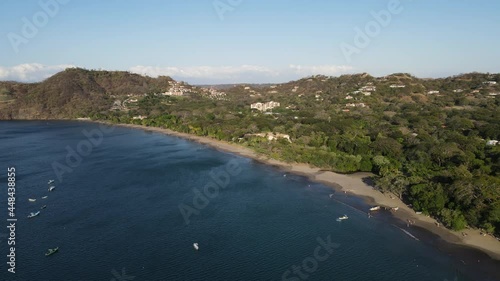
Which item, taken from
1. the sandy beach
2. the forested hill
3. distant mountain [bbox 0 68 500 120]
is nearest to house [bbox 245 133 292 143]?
the forested hill

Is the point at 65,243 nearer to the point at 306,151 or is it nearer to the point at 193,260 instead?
the point at 193,260

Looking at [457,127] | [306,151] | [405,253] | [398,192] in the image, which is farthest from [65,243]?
[457,127]

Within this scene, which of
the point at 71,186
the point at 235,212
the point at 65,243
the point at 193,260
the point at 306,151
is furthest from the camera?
the point at 306,151

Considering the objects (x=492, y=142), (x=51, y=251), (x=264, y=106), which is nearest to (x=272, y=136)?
(x=492, y=142)

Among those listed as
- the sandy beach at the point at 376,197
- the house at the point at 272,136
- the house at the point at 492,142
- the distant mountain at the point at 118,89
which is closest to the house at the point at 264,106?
the distant mountain at the point at 118,89

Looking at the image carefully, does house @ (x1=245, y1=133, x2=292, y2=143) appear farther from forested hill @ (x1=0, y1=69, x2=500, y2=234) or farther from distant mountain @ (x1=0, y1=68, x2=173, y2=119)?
distant mountain @ (x1=0, y1=68, x2=173, y2=119)
